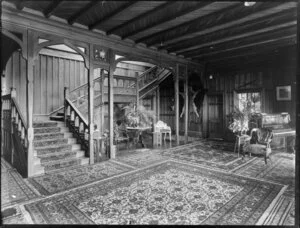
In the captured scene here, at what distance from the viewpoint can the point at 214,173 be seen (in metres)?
4.70

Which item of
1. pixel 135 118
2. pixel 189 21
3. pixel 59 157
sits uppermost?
pixel 189 21

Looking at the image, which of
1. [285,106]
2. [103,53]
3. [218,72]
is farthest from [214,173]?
[218,72]

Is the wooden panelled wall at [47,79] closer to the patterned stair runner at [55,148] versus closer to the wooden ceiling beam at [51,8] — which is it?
the patterned stair runner at [55,148]

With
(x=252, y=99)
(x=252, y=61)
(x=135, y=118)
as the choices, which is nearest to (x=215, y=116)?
(x=252, y=99)

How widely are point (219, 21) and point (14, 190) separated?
20.5ft

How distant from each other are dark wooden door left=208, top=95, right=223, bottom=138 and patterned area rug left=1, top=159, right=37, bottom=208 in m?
8.78

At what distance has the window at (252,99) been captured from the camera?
8.87 m

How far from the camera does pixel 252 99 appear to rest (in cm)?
909

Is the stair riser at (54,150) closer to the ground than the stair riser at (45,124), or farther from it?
closer to the ground

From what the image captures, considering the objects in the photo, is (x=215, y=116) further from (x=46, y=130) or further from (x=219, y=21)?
(x=46, y=130)

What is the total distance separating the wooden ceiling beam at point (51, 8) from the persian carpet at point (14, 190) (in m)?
3.94

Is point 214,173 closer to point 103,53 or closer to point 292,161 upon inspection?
point 292,161

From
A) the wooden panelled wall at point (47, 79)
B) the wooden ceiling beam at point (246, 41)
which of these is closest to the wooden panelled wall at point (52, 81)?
the wooden panelled wall at point (47, 79)

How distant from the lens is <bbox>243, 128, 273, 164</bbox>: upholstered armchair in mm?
5758
